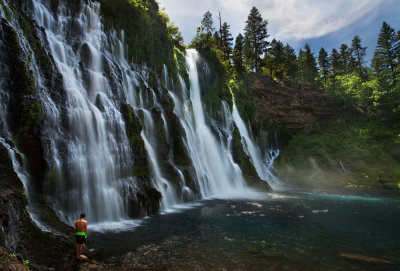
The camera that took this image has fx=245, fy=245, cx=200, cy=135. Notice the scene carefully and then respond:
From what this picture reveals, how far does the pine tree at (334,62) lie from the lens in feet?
181

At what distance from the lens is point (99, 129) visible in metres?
11.9

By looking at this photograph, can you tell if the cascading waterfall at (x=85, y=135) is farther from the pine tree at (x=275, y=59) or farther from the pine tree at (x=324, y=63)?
the pine tree at (x=324, y=63)

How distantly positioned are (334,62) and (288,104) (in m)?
25.3

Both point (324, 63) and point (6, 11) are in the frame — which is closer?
point (6, 11)

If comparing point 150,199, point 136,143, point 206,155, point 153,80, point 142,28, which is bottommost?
point 150,199

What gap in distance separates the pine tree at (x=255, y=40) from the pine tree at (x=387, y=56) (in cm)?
1990

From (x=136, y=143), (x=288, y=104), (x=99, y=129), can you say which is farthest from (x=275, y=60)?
(x=99, y=129)

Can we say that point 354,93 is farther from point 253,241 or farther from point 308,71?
point 253,241

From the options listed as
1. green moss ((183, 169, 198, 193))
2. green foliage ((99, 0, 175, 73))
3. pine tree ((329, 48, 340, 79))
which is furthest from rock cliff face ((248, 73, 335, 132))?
green moss ((183, 169, 198, 193))

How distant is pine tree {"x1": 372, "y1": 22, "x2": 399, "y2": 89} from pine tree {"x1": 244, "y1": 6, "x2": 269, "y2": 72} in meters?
19.9

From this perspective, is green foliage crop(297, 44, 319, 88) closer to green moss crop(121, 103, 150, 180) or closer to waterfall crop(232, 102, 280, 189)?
waterfall crop(232, 102, 280, 189)

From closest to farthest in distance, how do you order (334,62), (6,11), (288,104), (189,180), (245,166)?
(6,11), (189,180), (245,166), (288,104), (334,62)

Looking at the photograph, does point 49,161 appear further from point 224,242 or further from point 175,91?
point 175,91

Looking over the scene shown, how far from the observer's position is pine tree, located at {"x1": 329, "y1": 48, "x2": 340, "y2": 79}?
181ft
